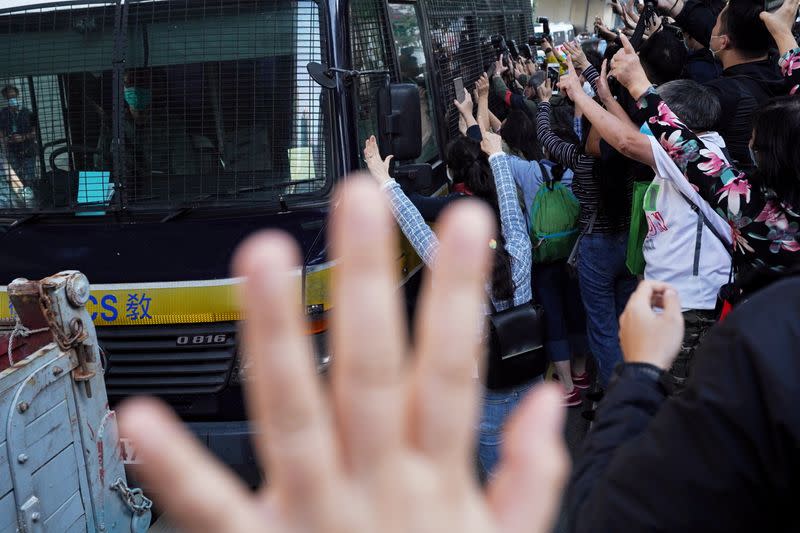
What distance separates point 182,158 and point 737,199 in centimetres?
236

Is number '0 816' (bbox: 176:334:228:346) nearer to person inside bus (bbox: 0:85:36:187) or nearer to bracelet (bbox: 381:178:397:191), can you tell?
bracelet (bbox: 381:178:397:191)

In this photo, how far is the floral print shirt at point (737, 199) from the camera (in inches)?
91.4

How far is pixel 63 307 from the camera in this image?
251cm

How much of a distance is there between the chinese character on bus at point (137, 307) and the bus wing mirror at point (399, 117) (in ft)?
4.23

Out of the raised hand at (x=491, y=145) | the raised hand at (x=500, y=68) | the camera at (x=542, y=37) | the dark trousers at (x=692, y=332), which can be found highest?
the camera at (x=542, y=37)

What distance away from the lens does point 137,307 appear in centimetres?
334

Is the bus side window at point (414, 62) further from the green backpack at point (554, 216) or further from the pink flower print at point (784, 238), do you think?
the pink flower print at point (784, 238)

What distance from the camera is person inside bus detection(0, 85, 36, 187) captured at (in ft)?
11.8

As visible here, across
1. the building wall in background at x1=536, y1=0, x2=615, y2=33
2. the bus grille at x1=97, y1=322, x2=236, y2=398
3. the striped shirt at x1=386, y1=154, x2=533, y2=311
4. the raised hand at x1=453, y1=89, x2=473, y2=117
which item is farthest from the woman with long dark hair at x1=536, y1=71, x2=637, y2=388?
the building wall in background at x1=536, y1=0, x2=615, y2=33

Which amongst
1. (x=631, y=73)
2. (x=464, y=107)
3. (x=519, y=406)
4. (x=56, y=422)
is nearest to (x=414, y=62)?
(x=464, y=107)

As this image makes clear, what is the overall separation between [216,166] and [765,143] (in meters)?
2.28

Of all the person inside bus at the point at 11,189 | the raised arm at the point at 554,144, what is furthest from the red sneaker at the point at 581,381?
the person inside bus at the point at 11,189

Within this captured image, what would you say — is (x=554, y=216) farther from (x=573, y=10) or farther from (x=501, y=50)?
(x=573, y=10)

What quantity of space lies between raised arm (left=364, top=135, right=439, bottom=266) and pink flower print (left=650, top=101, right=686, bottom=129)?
0.97 m
